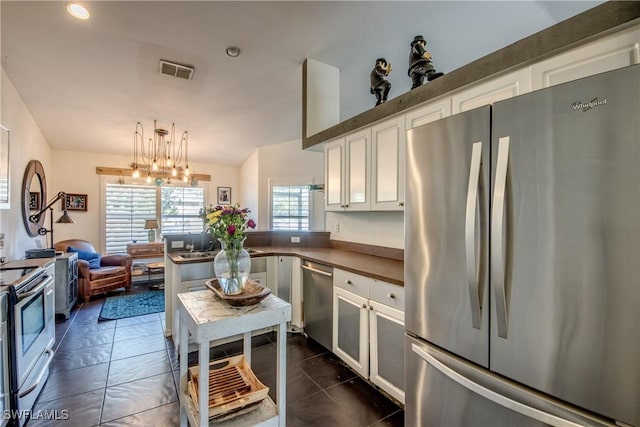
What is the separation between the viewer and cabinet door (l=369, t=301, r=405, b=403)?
72.4 inches

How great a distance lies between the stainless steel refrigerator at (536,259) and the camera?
88 cm

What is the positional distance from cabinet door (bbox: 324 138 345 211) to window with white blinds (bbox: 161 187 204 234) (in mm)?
4145

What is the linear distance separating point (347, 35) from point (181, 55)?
66.7 inches

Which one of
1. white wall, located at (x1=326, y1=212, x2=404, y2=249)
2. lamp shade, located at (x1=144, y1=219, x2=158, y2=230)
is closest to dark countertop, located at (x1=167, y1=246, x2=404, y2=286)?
white wall, located at (x1=326, y1=212, x2=404, y2=249)

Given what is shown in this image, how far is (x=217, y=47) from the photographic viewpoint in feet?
9.24

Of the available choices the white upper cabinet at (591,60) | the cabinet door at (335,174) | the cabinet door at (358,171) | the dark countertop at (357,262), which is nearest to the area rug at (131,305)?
the dark countertop at (357,262)

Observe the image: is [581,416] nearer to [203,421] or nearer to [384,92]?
[203,421]

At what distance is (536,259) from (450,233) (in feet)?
1.12

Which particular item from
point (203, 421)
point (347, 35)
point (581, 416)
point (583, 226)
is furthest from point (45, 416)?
point (347, 35)

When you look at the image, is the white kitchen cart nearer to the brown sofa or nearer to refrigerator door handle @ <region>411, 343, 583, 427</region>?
refrigerator door handle @ <region>411, 343, 583, 427</region>

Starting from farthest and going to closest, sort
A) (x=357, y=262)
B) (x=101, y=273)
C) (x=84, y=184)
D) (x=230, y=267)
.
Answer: (x=84, y=184)
(x=101, y=273)
(x=357, y=262)
(x=230, y=267)

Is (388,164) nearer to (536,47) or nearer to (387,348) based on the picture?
(536,47)

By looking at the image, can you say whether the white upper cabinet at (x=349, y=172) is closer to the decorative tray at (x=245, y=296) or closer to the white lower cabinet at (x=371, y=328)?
the white lower cabinet at (x=371, y=328)

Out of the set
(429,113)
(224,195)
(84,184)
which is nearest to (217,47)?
(429,113)
